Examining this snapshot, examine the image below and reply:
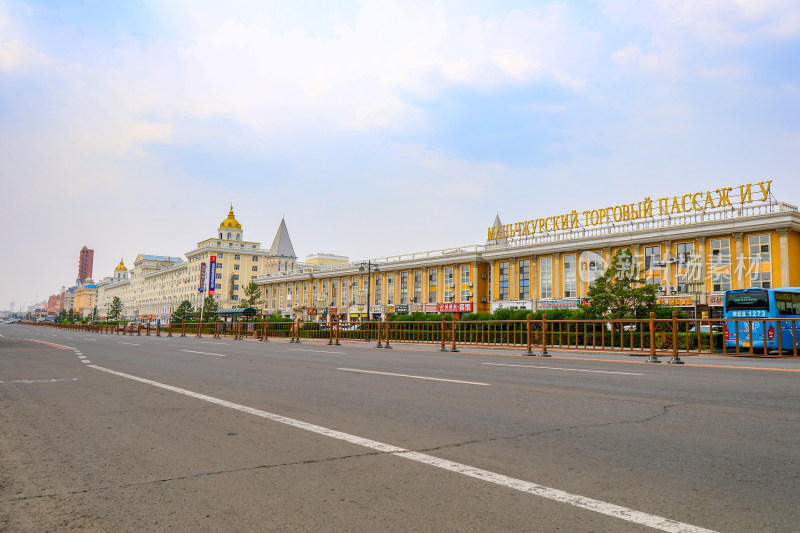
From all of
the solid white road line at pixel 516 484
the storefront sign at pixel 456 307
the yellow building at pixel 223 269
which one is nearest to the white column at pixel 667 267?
the storefront sign at pixel 456 307

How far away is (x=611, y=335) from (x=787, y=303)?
12.1 metres

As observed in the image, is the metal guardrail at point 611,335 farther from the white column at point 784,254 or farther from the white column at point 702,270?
the white column at point 784,254

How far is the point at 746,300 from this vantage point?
86.3 ft

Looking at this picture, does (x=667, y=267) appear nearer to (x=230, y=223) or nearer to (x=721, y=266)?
(x=721, y=266)

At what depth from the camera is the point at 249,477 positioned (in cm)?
396

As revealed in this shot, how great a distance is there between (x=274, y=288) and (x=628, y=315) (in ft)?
265

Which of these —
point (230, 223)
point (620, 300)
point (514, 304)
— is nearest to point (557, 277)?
point (514, 304)

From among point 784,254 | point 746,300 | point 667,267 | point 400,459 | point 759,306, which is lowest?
point 400,459

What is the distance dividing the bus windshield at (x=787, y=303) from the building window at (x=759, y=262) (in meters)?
22.7

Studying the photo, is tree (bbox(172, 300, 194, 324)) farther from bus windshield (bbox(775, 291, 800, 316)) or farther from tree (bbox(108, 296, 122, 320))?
bus windshield (bbox(775, 291, 800, 316))

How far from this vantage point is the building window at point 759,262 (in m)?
45.8

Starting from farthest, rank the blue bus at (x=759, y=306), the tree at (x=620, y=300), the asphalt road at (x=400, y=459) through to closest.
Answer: the tree at (x=620, y=300)
the blue bus at (x=759, y=306)
the asphalt road at (x=400, y=459)

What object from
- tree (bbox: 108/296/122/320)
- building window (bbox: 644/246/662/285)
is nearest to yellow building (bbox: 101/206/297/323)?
tree (bbox: 108/296/122/320)

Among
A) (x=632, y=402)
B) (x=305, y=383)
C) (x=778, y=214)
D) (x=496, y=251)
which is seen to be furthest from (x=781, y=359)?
(x=496, y=251)
